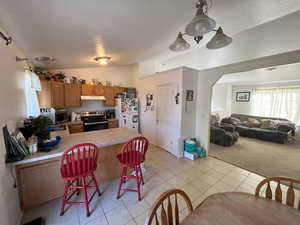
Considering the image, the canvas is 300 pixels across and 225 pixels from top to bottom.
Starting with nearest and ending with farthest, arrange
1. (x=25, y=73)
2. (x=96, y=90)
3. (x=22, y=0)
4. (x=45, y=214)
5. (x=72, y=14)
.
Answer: (x=22, y=0), (x=72, y=14), (x=45, y=214), (x=25, y=73), (x=96, y=90)

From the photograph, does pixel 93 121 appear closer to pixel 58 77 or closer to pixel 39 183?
pixel 58 77

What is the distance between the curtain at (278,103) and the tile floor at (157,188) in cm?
531

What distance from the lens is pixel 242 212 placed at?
897 millimetres

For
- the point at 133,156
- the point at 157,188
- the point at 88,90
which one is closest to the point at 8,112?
the point at 133,156

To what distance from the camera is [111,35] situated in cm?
211

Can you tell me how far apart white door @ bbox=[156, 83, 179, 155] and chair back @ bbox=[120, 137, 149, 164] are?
5.29ft

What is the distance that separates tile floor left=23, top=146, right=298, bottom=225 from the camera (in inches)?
65.7

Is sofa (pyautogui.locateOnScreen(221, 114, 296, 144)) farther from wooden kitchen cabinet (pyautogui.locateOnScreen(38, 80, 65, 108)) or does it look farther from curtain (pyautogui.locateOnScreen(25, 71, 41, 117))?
curtain (pyautogui.locateOnScreen(25, 71, 41, 117))

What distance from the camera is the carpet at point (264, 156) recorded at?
2861 mm

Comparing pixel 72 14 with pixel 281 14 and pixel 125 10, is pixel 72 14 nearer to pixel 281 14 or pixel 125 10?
pixel 125 10

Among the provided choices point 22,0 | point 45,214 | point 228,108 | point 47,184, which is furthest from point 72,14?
point 228,108

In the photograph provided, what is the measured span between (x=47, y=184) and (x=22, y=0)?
220 centimetres

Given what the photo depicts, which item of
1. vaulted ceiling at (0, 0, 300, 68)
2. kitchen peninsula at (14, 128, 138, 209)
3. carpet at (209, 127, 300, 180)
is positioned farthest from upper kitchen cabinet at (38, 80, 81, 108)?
carpet at (209, 127, 300, 180)

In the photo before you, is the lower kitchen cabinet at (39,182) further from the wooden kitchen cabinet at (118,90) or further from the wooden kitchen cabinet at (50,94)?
the wooden kitchen cabinet at (118,90)
